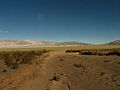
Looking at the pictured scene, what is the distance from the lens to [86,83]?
592 inches

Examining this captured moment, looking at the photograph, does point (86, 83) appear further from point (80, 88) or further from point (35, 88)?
point (35, 88)

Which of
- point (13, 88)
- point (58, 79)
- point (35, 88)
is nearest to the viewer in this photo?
point (35, 88)

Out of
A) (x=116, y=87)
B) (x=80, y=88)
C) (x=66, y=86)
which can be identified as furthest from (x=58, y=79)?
(x=116, y=87)

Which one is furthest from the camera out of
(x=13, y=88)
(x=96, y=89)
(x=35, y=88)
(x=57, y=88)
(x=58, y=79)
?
(x=58, y=79)

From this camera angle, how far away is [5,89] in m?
15.9

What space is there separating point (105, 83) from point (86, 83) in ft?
4.25

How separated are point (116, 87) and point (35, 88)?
535 cm

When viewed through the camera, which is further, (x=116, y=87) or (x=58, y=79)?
(x=58, y=79)

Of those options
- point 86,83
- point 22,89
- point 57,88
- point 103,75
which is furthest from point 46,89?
point 103,75

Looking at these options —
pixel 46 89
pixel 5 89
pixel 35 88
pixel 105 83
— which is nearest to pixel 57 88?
pixel 46 89

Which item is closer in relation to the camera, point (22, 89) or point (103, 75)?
Result: point (22, 89)

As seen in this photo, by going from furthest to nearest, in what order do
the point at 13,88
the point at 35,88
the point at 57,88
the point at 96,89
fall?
the point at 13,88 < the point at 35,88 < the point at 57,88 < the point at 96,89

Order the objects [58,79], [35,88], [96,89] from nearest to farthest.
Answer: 1. [96,89]
2. [35,88]
3. [58,79]

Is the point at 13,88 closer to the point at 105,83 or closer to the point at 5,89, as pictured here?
the point at 5,89
